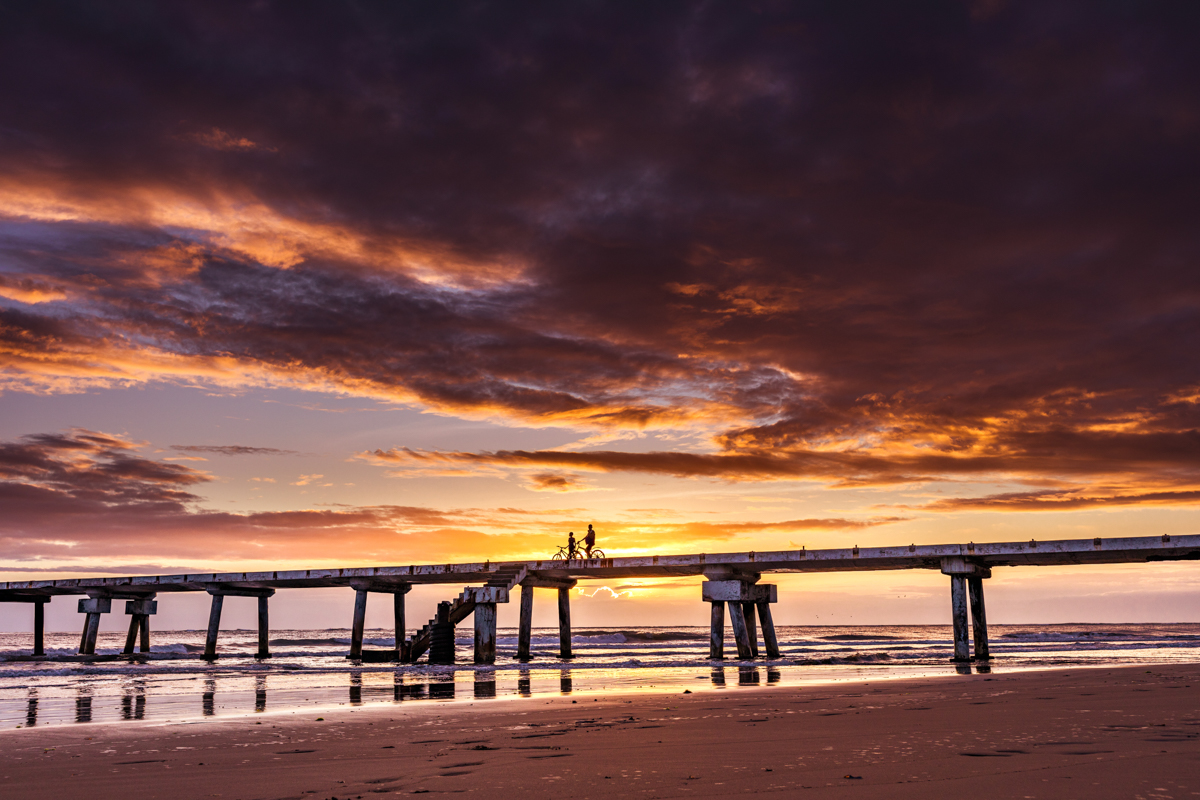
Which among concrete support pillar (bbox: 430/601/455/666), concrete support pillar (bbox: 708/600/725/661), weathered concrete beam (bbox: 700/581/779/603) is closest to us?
concrete support pillar (bbox: 430/601/455/666)

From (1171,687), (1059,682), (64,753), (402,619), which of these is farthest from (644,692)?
(402,619)

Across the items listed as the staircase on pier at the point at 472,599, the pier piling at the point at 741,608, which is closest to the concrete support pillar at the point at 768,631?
the pier piling at the point at 741,608

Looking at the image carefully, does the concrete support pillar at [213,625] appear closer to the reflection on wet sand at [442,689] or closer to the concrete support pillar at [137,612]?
the concrete support pillar at [137,612]

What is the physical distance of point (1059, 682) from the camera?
19781mm

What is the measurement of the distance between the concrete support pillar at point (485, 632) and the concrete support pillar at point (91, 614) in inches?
1168

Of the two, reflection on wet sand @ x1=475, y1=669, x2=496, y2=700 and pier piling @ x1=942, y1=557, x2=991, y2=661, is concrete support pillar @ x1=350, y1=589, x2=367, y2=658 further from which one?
pier piling @ x1=942, y1=557, x2=991, y2=661

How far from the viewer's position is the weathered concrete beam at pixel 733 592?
37.6 m

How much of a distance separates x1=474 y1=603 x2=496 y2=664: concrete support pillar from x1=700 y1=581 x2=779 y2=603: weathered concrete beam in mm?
9223

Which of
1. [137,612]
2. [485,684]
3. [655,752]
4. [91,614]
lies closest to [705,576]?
[485,684]

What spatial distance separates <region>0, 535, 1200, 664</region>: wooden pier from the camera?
33469 mm

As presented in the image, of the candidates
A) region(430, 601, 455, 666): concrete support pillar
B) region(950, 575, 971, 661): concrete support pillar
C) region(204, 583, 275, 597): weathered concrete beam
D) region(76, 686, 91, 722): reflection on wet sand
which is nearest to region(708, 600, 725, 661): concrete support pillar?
region(950, 575, 971, 661): concrete support pillar

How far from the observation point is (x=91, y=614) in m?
53.1

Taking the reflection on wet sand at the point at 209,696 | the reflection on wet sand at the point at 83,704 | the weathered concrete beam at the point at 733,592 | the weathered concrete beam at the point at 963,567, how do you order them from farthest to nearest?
1. the weathered concrete beam at the point at 733,592
2. the weathered concrete beam at the point at 963,567
3. the reflection on wet sand at the point at 209,696
4. the reflection on wet sand at the point at 83,704

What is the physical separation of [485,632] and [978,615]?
20.5m
